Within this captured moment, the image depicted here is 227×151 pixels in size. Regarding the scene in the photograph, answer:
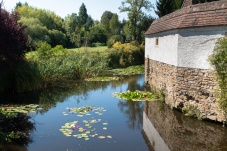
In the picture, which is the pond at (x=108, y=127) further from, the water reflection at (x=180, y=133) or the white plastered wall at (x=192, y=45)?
the white plastered wall at (x=192, y=45)

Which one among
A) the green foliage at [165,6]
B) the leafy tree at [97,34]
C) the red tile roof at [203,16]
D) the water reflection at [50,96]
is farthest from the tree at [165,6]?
the red tile roof at [203,16]

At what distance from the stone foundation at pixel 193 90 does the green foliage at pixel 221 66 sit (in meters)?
0.38

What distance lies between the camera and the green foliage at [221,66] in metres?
8.80

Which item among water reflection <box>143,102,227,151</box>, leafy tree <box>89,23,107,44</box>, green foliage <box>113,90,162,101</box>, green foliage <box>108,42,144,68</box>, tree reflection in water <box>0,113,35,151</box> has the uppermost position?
leafy tree <box>89,23,107,44</box>

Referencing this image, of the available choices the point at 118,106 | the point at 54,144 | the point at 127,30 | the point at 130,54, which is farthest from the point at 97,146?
the point at 127,30

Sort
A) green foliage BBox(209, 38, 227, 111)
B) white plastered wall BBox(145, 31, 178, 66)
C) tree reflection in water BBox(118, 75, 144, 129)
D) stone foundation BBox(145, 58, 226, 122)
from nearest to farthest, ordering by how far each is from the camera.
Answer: green foliage BBox(209, 38, 227, 111), stone foundation BBox(145, 58, 226, 122), tree reflection in water BBox(118, 75, 144, 129), white plastered wall BBox(145, 31, 178, 66)

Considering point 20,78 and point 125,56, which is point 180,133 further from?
point 125,56

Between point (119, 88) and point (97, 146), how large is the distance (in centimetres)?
995

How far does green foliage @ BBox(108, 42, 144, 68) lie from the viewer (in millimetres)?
28250

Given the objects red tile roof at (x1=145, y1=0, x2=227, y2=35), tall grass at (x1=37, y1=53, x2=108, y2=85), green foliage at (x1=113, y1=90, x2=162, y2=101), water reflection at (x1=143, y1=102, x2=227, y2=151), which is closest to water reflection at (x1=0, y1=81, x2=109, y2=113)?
tall grass at (x1=37, y1=53, x2=108, y2=85)

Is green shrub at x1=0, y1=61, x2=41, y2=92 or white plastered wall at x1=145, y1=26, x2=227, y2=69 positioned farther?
green shrub at x1=0, y1=61, x2=41, y2=92

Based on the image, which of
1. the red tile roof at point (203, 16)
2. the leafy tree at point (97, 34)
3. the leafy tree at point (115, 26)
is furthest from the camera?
the leafy tree at point (115, 26)

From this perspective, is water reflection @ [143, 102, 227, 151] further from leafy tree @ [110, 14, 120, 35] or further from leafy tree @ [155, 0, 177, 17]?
leafy tree @ [110, 14, 120, 35]

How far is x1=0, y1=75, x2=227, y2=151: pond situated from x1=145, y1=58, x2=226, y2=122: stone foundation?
0.44 meters
